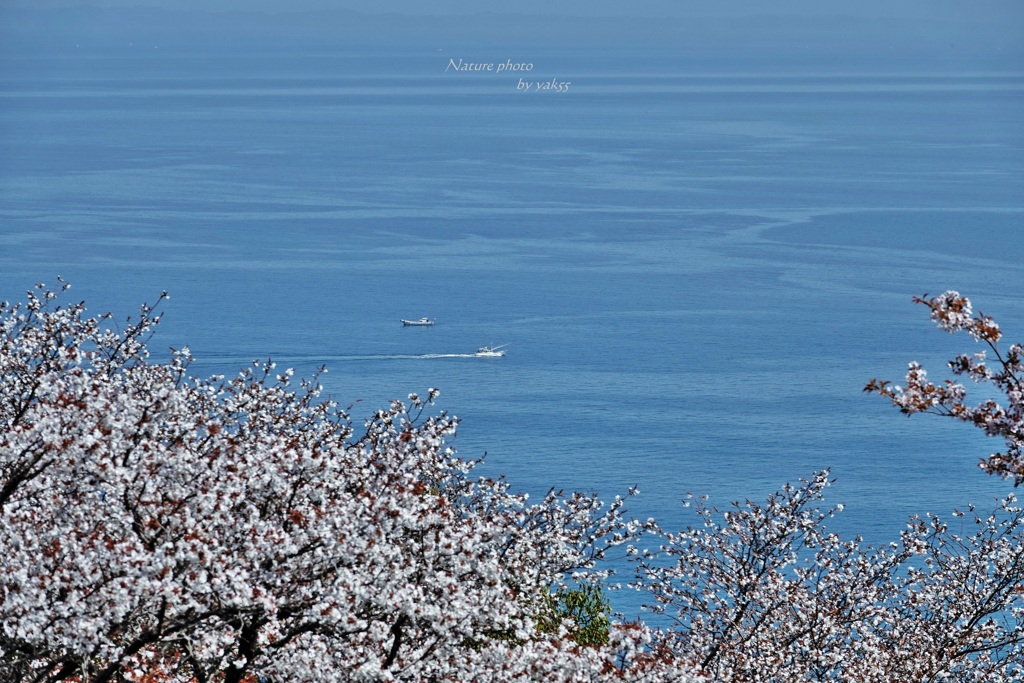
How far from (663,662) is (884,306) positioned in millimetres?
79173

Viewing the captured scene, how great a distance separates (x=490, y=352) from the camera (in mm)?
77000

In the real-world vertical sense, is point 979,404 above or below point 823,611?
below

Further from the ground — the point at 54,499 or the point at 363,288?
the point at 363,288

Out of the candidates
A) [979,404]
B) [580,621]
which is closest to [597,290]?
[580,621]

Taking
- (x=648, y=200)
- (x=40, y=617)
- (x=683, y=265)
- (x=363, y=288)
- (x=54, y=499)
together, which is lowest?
(x=40, y=617)

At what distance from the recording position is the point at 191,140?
199875 mm

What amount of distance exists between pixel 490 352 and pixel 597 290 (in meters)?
18.5

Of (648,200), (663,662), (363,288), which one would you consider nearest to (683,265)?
(363,288)

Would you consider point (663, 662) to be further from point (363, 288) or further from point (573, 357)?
point (363, 288)

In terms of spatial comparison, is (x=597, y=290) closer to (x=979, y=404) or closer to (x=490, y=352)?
(x=490, y=352)

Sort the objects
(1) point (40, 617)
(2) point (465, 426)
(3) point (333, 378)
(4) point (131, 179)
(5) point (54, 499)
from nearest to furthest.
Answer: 1. (1) point (40, 617)
2. (5) point (54, 499)
3. (2) point (465, 426)
4. (3) point (333, 378)
5. (4) point (131, 179)

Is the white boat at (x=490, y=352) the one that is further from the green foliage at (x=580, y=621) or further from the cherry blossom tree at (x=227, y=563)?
the cherry blossom tree at (x=227, y=563)

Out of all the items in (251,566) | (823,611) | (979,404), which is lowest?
(251,566)

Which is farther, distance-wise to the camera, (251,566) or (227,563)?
(251,566)
